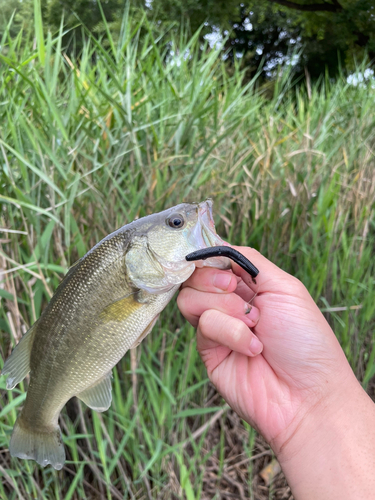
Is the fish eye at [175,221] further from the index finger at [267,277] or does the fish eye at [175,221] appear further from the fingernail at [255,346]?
the fingernail at [255,346]

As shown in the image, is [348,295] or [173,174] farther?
[348,295]

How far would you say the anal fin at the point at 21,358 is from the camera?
89cm

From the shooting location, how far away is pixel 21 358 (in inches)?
35.5

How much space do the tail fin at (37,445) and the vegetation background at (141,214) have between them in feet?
1.17

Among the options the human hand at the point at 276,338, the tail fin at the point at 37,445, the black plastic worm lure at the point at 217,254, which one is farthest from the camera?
the human hand at the point at 276,338

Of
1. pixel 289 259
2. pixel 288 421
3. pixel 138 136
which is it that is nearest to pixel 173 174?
pixel 138 136

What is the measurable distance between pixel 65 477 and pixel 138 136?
156 cm

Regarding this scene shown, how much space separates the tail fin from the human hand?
47 cm

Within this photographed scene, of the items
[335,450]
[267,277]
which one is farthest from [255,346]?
[335,450]

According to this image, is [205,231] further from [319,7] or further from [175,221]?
[319,7]

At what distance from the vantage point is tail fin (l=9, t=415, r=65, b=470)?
3.08ft

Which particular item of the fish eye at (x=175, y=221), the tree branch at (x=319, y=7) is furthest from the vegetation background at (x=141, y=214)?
the tree branch at (x=319, y=7)

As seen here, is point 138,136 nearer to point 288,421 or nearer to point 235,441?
point 288,421

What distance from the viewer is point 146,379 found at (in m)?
1.54
